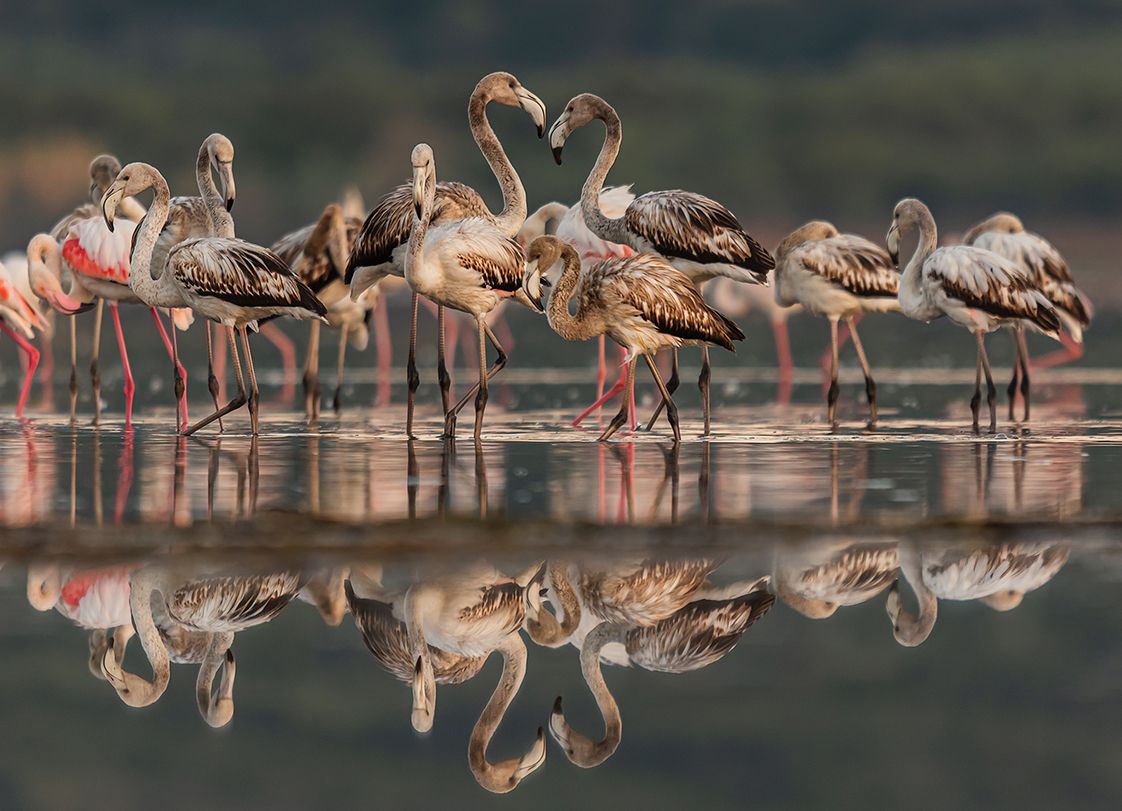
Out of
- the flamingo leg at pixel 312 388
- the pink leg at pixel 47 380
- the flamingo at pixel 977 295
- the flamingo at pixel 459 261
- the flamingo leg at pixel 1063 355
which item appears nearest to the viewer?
the flamingo at pixel 459 261

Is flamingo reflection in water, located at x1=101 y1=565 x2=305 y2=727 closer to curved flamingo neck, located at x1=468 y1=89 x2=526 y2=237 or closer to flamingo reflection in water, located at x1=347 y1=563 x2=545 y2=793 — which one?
flamingo reflection in water, located at x1=347 y1=563 x2=545 y2=793

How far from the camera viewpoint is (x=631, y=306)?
1066cm

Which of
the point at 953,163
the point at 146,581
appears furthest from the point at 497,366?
the point at 953,163

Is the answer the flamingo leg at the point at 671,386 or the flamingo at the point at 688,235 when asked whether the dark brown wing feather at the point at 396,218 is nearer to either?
the flamingo at the point at 688,235

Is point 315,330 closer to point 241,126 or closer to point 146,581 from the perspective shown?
point 146,581

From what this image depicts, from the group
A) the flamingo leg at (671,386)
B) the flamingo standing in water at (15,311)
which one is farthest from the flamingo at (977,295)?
the flamingo standing in water at (15,311)

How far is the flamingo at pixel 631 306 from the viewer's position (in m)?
10.7

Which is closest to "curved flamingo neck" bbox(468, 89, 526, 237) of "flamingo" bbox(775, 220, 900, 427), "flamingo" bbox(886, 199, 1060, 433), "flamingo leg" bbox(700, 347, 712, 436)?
"flamingo leg" bbox(700, 347, 712, 436)

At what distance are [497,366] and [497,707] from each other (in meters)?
5.85

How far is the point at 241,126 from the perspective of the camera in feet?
172

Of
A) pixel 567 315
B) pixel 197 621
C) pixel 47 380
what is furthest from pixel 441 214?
pixel 47 380

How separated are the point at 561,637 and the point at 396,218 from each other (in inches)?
212

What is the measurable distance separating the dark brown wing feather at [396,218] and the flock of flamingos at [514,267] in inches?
0.5

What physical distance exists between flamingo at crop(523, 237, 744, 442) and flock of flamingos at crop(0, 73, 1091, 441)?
1 centimetres
